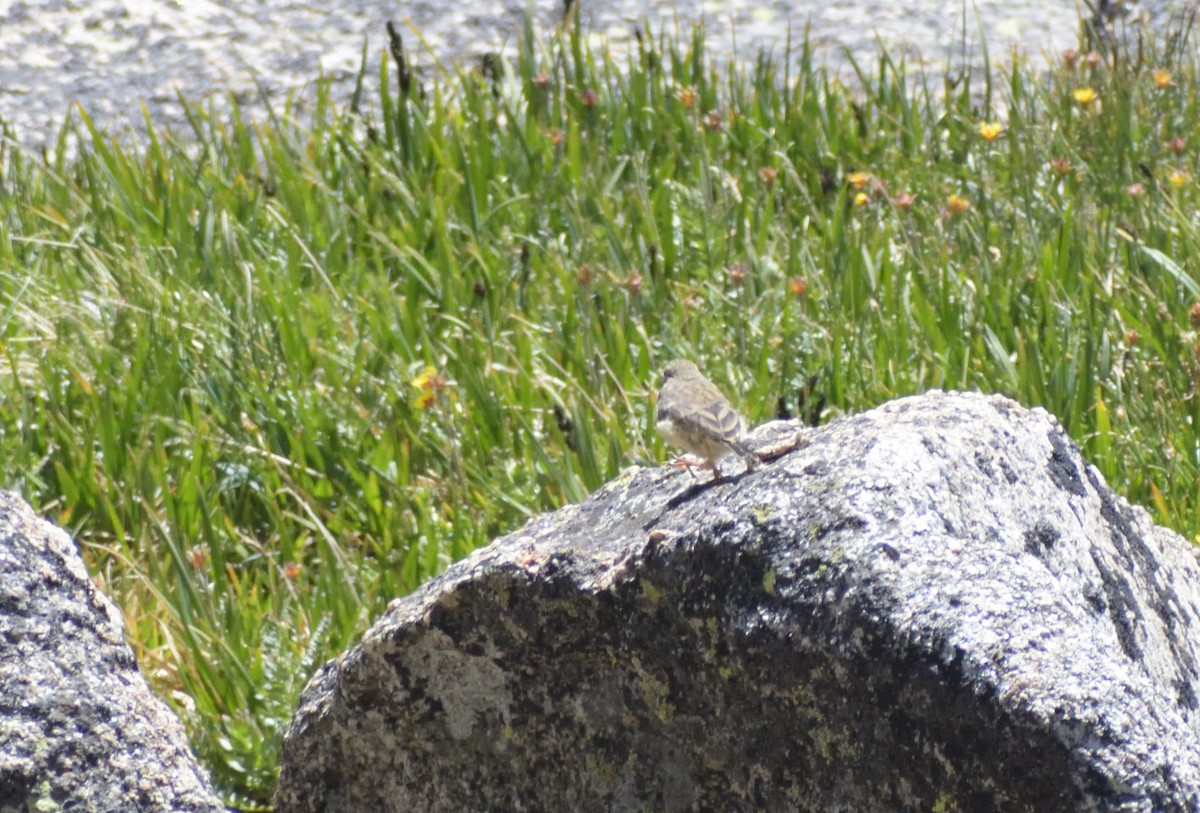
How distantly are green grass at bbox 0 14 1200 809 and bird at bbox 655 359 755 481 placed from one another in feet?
1.94

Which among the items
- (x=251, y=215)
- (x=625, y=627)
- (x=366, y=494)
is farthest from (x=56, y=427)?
(x=625, y=627)

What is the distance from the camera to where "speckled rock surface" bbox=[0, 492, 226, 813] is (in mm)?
1936

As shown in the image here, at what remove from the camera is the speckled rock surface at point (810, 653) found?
185cm

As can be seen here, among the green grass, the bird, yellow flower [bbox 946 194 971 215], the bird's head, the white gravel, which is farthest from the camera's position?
the white gravel

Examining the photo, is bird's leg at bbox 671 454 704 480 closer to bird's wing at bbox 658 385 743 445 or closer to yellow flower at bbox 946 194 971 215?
bird's wing at bbox 658 385 743 445

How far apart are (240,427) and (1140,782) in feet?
9.84

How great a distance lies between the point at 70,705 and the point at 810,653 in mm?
978

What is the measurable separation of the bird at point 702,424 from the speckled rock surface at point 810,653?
0.10 m

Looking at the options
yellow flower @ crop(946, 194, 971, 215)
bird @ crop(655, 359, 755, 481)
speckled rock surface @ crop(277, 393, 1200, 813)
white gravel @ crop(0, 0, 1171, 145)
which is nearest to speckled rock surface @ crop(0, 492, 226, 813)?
speckled rock surface @ crop(277, 393, 1200, 813)

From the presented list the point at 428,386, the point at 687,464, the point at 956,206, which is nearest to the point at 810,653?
the point at 687,464

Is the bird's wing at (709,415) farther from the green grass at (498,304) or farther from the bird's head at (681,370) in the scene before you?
the green grass at (498,304)

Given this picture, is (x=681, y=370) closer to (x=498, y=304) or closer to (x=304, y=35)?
(x=498, y=304)

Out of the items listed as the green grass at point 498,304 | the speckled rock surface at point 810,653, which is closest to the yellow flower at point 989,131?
the green grass at point 498,304

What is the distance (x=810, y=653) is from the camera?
1998 mm
